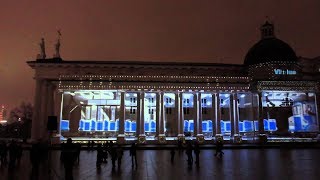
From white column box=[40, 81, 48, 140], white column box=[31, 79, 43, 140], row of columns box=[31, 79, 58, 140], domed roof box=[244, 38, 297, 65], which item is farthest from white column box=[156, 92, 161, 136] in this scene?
white column box=[31, 79, 43, 140]

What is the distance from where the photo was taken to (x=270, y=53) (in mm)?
59938

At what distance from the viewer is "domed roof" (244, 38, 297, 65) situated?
59.3 metres

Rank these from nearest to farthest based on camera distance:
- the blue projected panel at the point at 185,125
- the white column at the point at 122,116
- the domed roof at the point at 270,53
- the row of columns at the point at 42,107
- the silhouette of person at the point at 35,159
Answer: the silhouette of person at the point at 35,159 → the row of columns at the point at 42,107 → the white column at the point at 122,116 → the domed roof at the point at 270,53 → the blue projected panel at the point at 185,125

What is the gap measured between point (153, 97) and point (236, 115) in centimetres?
1437

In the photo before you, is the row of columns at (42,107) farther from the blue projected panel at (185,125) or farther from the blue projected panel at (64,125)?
the blue projected panel at (185,125)

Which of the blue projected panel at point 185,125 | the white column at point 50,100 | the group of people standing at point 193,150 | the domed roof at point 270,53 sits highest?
the domed roof at point 270,53

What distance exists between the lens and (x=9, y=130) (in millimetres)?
106812

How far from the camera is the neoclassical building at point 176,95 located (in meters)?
55.7

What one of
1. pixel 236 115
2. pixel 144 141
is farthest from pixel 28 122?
pixel 236 115

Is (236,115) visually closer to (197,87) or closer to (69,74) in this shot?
(197,87)

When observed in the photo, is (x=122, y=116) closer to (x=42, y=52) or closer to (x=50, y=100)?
(x=50, y=100)

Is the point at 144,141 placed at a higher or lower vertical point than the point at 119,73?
lower

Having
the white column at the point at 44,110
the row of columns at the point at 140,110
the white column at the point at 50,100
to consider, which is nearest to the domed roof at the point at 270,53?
the row of columns at the point at 140,110

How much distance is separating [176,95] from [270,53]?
692 inches
